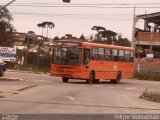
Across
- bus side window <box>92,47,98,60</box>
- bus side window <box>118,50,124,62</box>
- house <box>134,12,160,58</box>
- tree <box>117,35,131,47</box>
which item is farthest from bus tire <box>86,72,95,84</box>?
tree <box>117,35,131,47</box>

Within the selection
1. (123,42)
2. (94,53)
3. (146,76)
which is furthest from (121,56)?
(123,42)

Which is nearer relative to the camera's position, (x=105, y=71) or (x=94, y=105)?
(x=94, y=105)

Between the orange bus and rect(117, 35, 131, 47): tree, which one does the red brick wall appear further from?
rect(117, 35, 131, 47): tree

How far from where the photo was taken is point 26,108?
62.8 feet

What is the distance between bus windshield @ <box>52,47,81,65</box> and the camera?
40.5m

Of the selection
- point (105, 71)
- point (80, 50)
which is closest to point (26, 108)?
point (80, 50)

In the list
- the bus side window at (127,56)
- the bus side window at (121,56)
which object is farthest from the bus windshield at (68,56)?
the bus side window at (127,56)

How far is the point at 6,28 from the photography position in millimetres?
80188

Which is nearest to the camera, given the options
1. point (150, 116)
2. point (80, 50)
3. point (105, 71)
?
point (150, 116)

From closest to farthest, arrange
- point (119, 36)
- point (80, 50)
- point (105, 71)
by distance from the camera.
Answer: point (80, 50) < point (105, 71) < point (119, 36)

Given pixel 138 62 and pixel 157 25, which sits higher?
pixel 157 25

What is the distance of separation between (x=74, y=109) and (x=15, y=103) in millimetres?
2624

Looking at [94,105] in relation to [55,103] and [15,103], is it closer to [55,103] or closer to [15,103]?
[55,103]

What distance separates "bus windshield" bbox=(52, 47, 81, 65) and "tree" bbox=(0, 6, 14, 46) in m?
36.0
